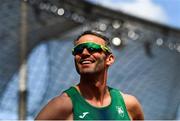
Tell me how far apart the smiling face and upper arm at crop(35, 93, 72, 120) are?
139 mm

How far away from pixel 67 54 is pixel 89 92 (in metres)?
8.40

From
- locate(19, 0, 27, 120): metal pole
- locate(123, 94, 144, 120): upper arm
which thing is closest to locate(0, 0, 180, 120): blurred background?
locate(19, 0, 27, 120): metal pole

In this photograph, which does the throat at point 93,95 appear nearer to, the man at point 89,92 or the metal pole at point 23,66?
the man at point 89,92

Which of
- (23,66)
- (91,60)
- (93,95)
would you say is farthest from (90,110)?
(23,66)

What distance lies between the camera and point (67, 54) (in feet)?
34.7

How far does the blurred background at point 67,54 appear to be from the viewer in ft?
31.5

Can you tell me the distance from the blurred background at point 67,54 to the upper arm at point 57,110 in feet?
19.8

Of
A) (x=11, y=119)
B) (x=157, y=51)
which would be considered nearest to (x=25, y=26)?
(x=11, y=119)

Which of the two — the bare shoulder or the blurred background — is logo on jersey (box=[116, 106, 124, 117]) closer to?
the bare shoulder

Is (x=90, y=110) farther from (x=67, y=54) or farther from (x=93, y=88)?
(x=67, y=54)

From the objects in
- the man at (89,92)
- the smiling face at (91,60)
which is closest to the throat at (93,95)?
the man at (89,92)

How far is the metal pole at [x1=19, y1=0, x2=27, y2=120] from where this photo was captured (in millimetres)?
8538

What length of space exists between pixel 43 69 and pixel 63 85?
0.49m

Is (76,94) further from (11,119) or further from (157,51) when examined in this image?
(157,51)
